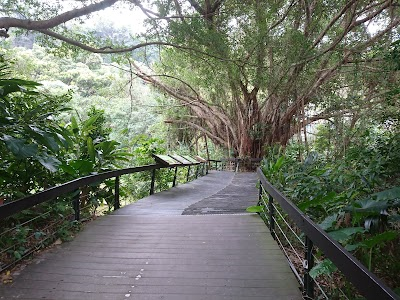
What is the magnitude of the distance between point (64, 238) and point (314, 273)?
9.73 feet

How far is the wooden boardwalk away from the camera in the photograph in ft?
9.19

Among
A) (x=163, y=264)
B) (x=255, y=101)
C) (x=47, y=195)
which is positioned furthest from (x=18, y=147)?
(x=255, y=101)

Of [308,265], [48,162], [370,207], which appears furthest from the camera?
[48,162]

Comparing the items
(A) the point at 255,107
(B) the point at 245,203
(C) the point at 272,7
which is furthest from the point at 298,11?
(A) the point at 255,107

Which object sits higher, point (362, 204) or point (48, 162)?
point (48, 162)

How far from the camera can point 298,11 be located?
9578mm

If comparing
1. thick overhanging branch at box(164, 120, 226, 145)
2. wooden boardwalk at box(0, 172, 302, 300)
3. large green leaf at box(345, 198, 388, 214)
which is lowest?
wooden boardwalk at box(0, 172, 302, 300)

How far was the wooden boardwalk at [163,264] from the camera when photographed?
2801mm

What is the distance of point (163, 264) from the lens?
3416 mm

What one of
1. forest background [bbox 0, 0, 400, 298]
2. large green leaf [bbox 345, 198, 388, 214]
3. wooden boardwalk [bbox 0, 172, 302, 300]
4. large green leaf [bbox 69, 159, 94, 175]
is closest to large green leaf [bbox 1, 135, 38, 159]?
forest background [bbox 0, 0, 400, 298]

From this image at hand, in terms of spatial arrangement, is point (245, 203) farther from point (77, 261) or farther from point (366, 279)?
point (366, 279)

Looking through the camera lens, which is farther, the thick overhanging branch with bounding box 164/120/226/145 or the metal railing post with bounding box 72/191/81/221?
the thick overhanging branch with bounding box 164/120/226/145

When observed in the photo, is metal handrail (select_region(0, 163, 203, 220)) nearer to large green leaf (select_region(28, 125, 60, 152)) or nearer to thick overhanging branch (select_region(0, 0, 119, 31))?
large green leaf (select_region(28, 125, 60, 152))

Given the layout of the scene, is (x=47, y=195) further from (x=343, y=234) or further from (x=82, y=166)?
(x=343, y=234)
